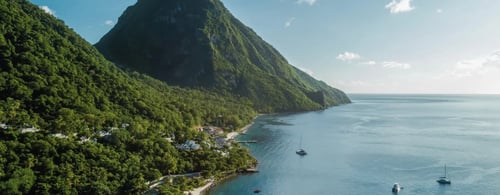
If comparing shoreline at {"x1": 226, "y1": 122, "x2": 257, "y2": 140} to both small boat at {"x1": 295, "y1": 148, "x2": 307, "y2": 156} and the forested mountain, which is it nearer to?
small boat at {"x1": 295, "y1": 148, "x2": 307, "y2": 156}

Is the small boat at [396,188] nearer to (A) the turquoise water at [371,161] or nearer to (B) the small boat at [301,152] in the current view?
(A) the turquoise water at [371,161]

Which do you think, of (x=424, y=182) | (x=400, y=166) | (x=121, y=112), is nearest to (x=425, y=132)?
(x=400, y=166)

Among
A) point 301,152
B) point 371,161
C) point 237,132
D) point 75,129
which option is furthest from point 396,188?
point 237,132

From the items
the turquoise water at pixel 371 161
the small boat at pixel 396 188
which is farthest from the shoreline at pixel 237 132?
the small boat at pixel 396 188

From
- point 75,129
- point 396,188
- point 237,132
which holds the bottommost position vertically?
point 396,188

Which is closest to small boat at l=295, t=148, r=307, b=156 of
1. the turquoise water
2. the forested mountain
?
the turquoise water

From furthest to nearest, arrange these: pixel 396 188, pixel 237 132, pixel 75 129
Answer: pixel 237 132 < pixel 396 188 < pixel 75 129

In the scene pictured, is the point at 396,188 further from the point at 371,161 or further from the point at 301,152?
the point at 301,152

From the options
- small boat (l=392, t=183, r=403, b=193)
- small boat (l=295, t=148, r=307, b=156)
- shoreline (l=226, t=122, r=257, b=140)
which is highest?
shoreline (l=226, t=122, r=257, b=140)
